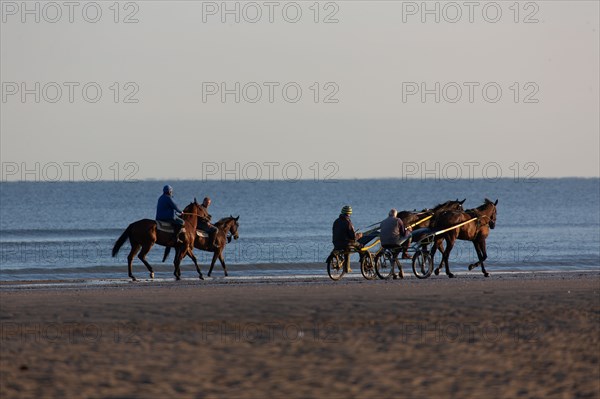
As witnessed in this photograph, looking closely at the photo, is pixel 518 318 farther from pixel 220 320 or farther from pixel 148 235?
pixel 148 235

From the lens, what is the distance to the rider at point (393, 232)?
2589cm

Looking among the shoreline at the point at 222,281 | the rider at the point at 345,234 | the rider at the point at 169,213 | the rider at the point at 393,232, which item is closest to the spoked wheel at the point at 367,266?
the shoreline at the point at 222,281

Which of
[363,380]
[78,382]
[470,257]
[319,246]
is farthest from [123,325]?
[319,246]

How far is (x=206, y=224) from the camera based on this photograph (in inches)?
1110

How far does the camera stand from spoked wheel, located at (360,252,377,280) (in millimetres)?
26969

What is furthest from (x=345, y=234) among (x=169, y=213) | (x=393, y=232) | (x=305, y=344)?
(x=305, y=344)

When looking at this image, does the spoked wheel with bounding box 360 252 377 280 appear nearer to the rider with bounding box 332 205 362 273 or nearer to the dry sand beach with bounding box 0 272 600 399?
the rider with bounding box 332 205 362 273

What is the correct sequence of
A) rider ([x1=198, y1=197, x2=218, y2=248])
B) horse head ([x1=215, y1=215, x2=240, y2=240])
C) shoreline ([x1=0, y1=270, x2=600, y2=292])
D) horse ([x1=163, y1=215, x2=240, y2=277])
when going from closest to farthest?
shoreline ([x1=0, y1=270, x2=600, y2=292]) → rider ([x1=198, y1=197, x2=218, y2=248]) → horse ([x1=163, y1=215, x2=240, y2=277]) → horse head ([x1=215, y1=215, x2=240, y2=240])

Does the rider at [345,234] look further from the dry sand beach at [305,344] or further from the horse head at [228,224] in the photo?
the dry sand beach at [305,344]

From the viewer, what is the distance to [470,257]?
45.0 meters

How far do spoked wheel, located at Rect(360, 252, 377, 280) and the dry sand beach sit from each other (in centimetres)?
587

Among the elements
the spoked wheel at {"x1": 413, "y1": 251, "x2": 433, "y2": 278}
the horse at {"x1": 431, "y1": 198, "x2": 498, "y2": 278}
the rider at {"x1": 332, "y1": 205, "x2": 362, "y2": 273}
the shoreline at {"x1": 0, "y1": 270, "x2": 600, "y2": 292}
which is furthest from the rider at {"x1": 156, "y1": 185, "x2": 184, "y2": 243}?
the horse at {"x1": 431, "y1": 198, "x2": 498, "y2": 278}

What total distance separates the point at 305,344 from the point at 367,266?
12913 millimetres

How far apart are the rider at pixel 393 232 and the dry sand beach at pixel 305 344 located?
16.3 ft
